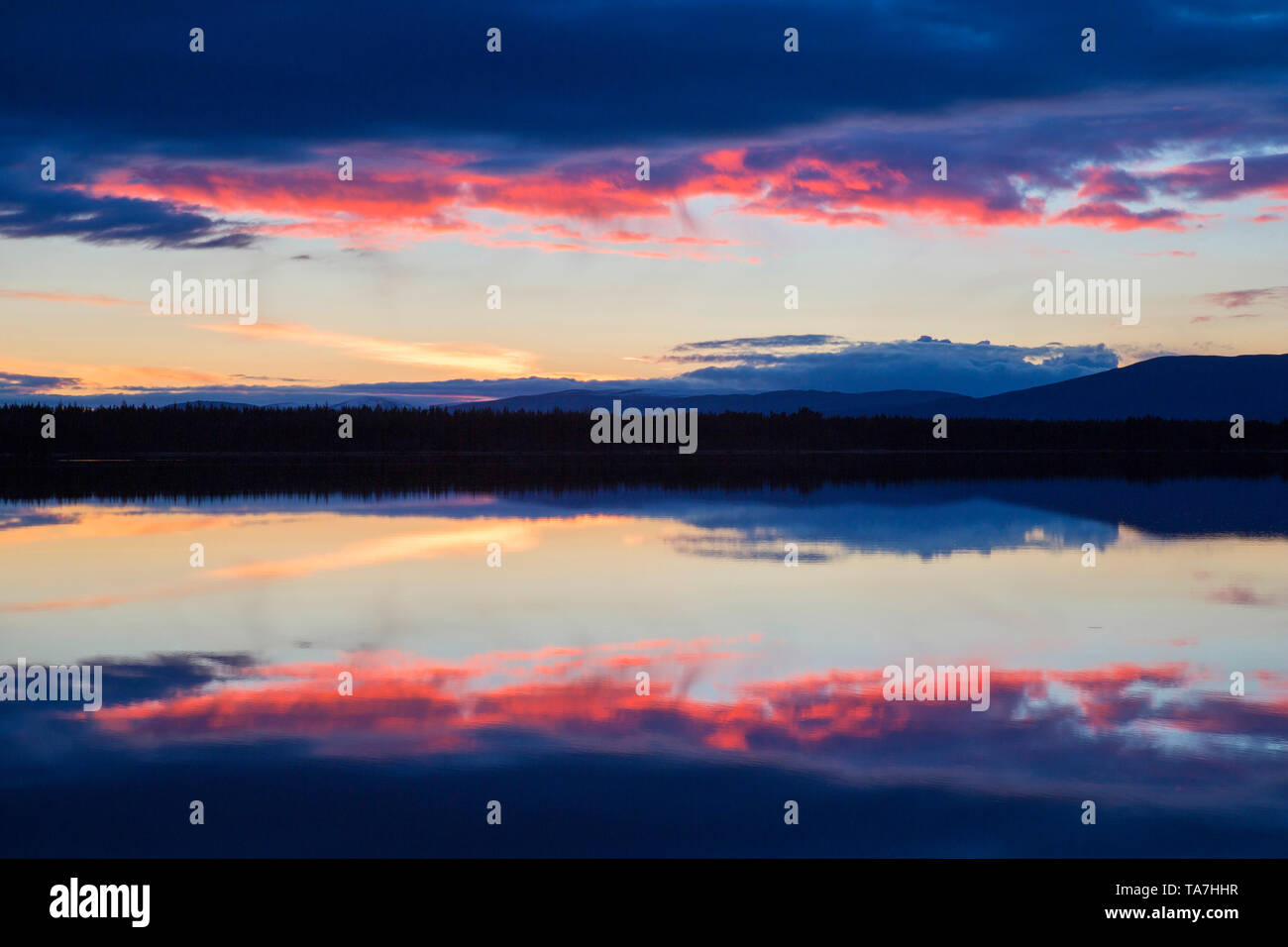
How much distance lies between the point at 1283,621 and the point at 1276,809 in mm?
7966

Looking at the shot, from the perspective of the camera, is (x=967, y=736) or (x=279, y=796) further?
(x=967, y=736)

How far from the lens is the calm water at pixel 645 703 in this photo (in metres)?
7.72

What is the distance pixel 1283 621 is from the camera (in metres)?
14.9

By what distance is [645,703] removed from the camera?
10.7 metres

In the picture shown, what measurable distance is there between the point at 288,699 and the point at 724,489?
33182mm

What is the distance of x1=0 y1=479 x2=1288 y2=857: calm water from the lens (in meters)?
7.72

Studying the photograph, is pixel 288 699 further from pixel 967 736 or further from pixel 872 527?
pixel 872 527

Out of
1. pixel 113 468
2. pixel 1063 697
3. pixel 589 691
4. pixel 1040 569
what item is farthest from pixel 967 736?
pixel 113 468
